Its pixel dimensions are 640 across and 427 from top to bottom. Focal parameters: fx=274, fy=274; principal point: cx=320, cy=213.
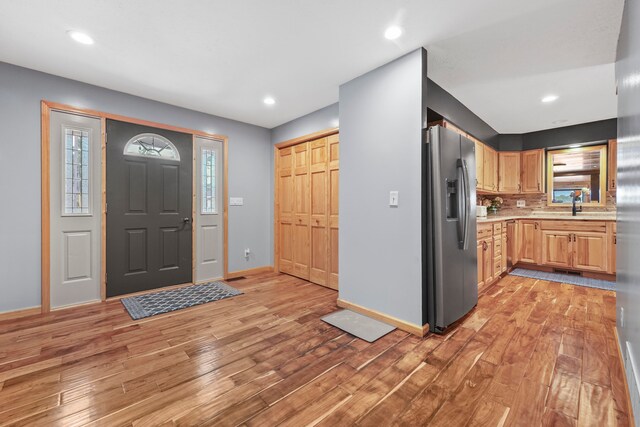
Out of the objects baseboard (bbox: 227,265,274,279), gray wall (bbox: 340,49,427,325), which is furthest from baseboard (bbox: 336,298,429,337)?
baseboard (bbox: 227,265,274,279)

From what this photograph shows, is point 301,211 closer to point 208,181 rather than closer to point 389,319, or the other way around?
point 208,181

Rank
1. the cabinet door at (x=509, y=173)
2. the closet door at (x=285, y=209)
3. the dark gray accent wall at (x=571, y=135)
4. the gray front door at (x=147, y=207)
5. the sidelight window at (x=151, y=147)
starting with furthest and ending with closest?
the cabinet door at (x=509, y=173) → the closet door at (x=285, y=209) → the dark gray accent wall at (x=571, y=135) → the sidelight window at (x=151, y=147) → the gray front door at (x=147, y=207)

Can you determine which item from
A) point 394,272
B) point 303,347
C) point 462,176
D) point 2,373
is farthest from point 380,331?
point 2,373

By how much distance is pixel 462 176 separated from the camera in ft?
8.65

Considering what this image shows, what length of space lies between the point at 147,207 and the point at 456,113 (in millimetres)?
4134

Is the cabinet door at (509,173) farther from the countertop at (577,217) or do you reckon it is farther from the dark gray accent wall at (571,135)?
the countertop at (577,217)

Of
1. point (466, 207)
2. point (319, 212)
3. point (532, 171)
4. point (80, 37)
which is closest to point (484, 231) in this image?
point (466, 207)

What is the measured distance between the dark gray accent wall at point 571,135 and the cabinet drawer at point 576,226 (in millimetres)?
1379

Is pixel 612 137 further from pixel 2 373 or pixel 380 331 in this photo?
pixel 2 373

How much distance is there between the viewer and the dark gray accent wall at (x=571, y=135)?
4.30 m

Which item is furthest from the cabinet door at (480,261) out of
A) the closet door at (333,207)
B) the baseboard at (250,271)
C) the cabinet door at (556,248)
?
the baseboard at (250,271)

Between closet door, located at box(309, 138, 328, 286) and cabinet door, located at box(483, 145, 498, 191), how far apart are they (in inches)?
107

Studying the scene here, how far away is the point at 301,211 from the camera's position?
426cm

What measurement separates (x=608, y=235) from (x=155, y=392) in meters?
5.78
